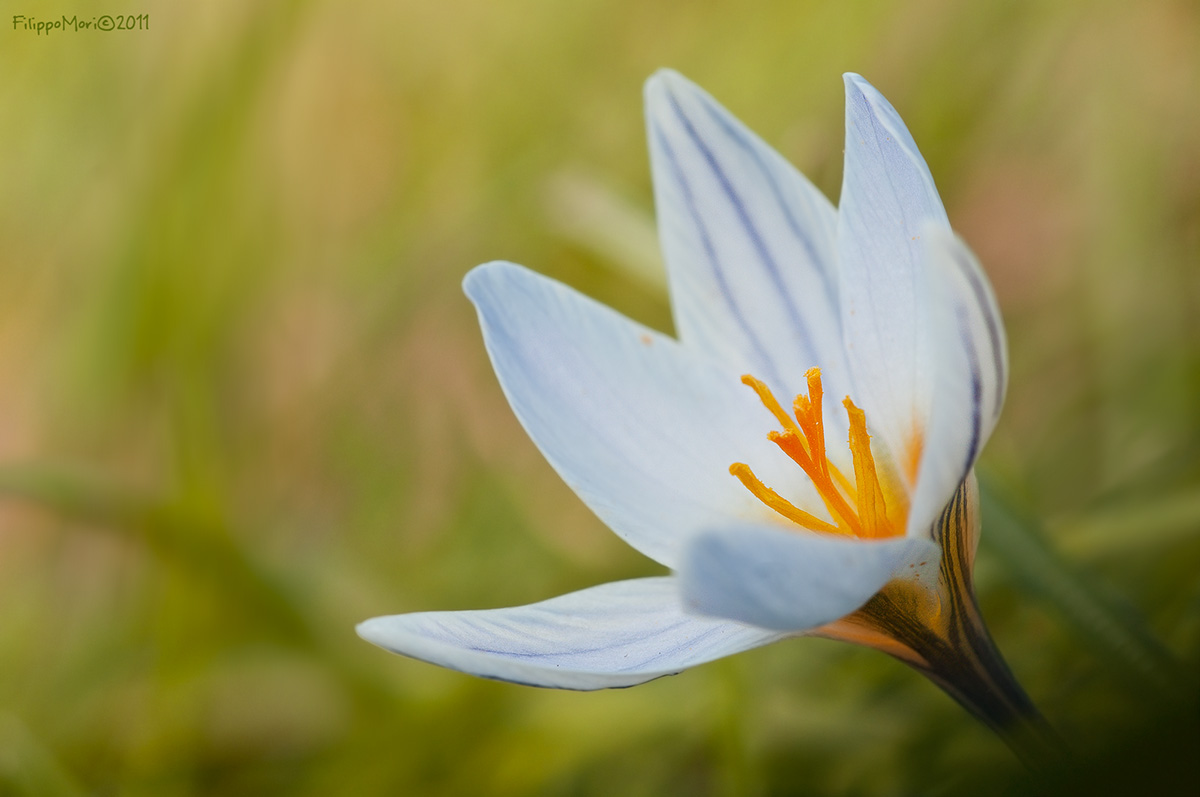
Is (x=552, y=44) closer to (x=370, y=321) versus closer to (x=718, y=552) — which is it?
(x=370, y=321)

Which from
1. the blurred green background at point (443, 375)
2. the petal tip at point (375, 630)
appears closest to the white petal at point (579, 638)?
the petal tip at point (375, 630)

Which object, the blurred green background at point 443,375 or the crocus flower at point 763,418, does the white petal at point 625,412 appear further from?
the blurred green background at point 443,375

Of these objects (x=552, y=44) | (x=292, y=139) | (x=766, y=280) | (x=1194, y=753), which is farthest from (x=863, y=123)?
(x=292, y=139)

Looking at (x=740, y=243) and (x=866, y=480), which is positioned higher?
(x=740, y=243)

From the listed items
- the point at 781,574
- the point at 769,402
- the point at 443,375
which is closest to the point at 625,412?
the point at 769,402

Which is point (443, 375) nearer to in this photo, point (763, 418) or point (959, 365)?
point (763, 418)

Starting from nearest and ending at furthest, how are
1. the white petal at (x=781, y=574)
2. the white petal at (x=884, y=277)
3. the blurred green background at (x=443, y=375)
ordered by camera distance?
the white petal at (x=781, y=574) < the white petal at (x=884, y=277) < the blurred green background at (x=443, y=375)
